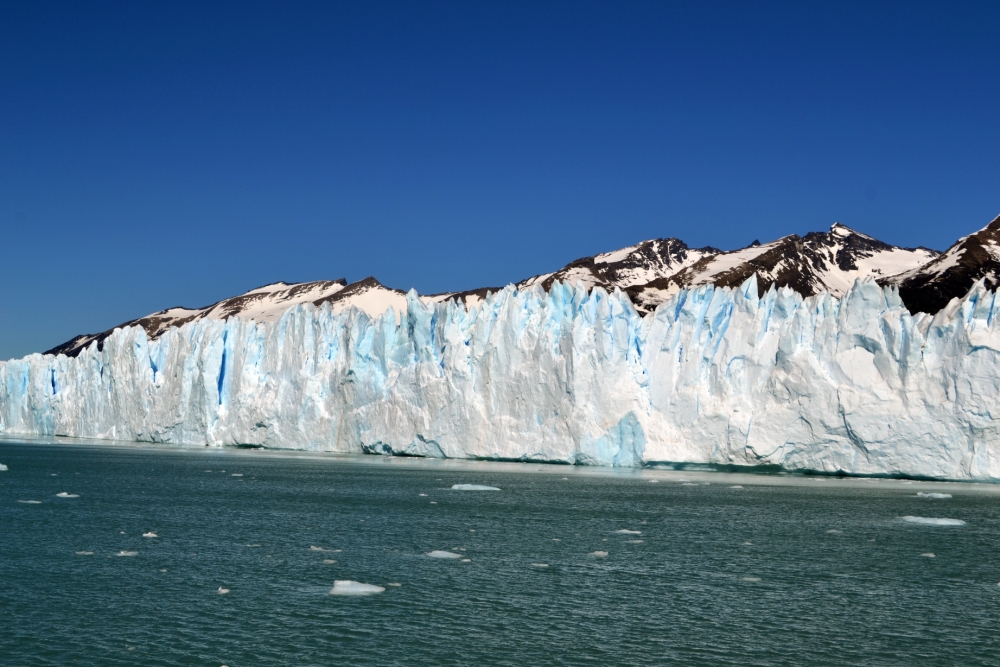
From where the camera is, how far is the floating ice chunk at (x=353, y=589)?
11.4m

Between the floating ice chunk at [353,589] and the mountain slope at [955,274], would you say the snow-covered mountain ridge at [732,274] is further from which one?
the floating ice chunk at [353,589]

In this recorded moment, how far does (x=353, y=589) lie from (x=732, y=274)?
252 ft

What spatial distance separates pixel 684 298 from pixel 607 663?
25370 mm

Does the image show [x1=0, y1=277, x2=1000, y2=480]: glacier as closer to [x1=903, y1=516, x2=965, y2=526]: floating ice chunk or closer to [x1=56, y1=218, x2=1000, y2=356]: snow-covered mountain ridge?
[x1=903, y1=516, x2=965, y2=526]: floating ice chunk

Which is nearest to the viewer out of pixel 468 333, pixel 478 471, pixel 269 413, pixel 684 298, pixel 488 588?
pixel 488 588

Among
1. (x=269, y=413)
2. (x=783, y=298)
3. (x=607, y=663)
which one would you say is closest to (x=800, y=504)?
(x=783, y=298)

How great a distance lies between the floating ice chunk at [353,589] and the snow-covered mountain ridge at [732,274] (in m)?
41.4

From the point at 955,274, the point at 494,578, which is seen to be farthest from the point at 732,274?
the point at 494,578

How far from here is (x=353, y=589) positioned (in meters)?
11.5

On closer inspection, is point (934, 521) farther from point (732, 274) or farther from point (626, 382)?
point (732, 274)

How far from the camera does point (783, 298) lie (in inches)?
1241

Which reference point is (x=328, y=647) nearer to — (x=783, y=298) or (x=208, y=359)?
(x=783, y=298)

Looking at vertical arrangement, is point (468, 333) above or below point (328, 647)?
above

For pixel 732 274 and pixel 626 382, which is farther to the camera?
pixel 732 274
